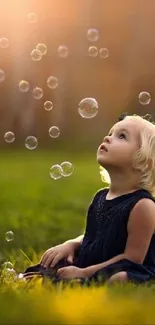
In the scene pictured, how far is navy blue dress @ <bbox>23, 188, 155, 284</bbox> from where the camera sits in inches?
69.7

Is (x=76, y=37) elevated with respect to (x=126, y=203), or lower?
elevated

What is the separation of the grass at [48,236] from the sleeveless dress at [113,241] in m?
0.07

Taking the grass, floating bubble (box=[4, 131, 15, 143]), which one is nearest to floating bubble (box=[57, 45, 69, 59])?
the grass

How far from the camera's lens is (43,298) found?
1.54 meters

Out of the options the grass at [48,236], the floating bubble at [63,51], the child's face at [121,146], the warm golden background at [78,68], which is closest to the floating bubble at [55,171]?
the grass at [48,236]

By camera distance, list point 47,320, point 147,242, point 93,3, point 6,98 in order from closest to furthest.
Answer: point 47,320
point 147,242
point 93,3
point 6,98

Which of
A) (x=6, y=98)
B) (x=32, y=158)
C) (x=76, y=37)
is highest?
(x=76, y=37)

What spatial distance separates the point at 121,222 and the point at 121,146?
0.18 meters

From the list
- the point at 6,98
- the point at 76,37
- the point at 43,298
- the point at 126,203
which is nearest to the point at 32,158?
→ the point at 6,98

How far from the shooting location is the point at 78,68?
3.38 metres

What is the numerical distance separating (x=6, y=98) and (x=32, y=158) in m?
0.29

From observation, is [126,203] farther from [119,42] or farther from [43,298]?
[119,42]

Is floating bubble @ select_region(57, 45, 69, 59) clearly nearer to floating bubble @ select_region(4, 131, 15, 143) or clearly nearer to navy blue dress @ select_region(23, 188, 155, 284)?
floating bubble @ select_region(4, 131, 15, 143)

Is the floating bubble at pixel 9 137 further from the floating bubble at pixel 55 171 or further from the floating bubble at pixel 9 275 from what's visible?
the floating bubble at pixel 9 275
